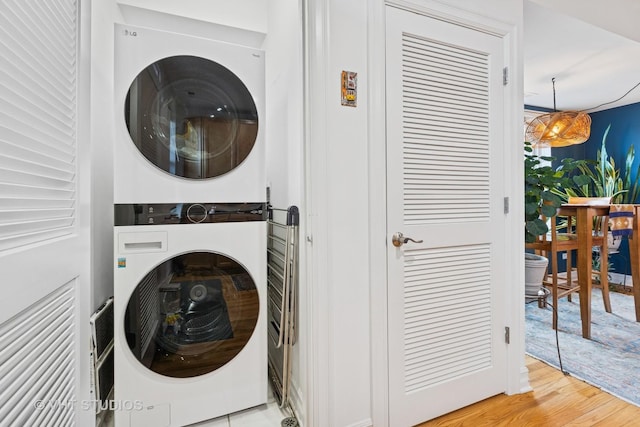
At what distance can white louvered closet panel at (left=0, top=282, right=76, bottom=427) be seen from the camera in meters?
0.60

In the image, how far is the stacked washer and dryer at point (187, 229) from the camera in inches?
52.6

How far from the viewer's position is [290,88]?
1720 millimetres

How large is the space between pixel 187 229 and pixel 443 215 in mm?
1284

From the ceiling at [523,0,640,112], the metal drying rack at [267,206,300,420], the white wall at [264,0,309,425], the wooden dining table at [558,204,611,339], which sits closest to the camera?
the white wall at [264,0,309,425]

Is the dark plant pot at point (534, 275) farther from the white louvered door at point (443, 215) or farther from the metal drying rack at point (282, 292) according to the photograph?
the metal drying rack at point (282, 292)

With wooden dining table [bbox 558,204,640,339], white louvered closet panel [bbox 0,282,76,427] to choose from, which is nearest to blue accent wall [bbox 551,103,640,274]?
wooden dining table [bbox 558,204,640,339]

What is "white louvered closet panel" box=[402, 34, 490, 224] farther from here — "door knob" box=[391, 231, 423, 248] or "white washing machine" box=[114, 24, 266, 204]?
"white washing machine" box=[114, 24, 266, 204]

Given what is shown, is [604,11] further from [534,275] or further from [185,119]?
[185,119]

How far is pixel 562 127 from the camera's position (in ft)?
9.89

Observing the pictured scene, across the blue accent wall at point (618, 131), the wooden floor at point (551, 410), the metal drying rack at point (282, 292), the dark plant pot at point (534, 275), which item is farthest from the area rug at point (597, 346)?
the blue accent wall at point (618, 131)

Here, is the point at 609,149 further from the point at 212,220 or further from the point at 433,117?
the point at 212,220

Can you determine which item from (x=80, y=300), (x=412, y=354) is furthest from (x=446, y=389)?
(x=80, y=300)

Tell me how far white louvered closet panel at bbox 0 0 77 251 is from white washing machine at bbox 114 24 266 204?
446mm

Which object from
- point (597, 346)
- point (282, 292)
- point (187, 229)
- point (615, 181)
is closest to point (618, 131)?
point (615, 181)
